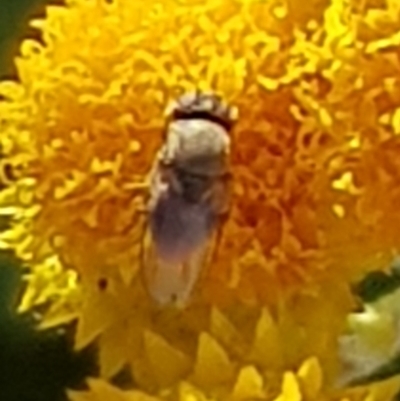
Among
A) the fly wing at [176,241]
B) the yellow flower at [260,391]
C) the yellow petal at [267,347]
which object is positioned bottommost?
the yellow flower at [260,391]

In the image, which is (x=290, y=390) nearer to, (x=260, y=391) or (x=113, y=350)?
(x=260, y=391)

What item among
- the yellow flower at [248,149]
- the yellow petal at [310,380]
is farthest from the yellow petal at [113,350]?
the yellow petal at [310,380]

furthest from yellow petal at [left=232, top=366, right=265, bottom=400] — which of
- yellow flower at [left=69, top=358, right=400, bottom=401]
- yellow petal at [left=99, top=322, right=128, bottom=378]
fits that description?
yellow petal at [left=99, top=322, right=128, bottom=378]

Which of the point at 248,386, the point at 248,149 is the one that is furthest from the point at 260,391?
the point at 248,149

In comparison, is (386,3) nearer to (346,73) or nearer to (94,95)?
(346,73)

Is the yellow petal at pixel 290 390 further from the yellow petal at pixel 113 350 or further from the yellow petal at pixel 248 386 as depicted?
the yellow petal at pixel 113 350

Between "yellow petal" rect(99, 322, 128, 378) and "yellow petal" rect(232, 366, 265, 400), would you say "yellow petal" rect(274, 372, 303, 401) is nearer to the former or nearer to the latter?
"yellow petal" rect(232, 366, 265, 400)

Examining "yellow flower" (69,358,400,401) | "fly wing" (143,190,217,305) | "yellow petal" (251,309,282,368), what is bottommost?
"yellow flower" (69,358,400,401)

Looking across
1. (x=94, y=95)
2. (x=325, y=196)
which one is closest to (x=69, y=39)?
(x=94, y=95)
